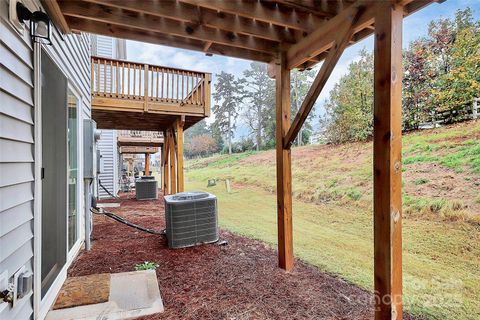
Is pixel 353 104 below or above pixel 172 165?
above

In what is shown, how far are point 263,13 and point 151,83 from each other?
16.1 ft

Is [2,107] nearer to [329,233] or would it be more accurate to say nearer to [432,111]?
[329,233]

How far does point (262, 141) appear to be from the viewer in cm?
2145

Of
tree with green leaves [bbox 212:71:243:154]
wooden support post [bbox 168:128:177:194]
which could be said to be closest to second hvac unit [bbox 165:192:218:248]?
wooden support post [bbox 168:128:177:194]

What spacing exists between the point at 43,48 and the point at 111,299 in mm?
2201

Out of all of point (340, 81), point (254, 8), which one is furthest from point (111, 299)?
point (340, 81)

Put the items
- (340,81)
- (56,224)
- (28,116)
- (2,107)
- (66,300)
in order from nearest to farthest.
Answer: (2,107) → (28,116) → (66,300) → (56,224) → (340,81)

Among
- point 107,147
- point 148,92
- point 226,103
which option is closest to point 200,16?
point 148,92

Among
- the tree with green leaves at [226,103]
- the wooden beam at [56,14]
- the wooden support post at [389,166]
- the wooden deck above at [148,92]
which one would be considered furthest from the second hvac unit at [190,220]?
the tree with green leaves at [226,103]

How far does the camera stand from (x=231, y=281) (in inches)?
108

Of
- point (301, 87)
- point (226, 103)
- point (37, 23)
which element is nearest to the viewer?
point (37, 23)

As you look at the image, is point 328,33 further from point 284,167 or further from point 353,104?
point 353,104

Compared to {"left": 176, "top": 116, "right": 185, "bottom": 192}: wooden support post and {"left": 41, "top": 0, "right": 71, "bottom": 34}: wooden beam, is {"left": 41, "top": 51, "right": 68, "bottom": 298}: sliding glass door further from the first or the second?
{"left": 176, "top": 116, "right": 185, "bottom": 192}: wooden support post

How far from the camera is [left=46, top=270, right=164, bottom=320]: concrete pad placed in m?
2.10
